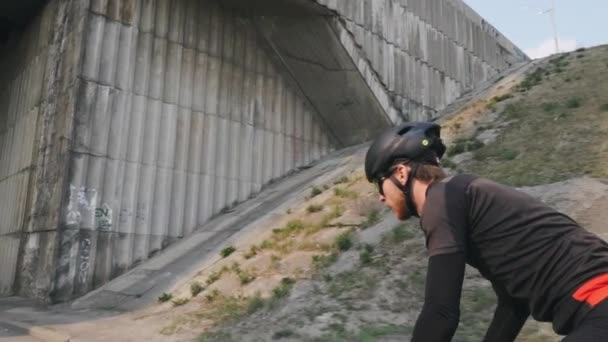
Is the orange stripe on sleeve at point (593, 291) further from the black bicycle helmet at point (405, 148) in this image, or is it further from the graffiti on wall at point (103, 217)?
the graffiti on wall at point (103, 217)

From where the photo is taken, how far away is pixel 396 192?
2.03 m

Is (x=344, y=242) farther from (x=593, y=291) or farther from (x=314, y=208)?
(x=593, y=291)

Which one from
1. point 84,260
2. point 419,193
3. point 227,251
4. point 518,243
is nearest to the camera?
point 518,243

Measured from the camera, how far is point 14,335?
6.75m

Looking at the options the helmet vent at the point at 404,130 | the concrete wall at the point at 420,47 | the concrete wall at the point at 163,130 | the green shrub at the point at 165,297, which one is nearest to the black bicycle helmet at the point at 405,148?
the helmet vent at the point at 404,130

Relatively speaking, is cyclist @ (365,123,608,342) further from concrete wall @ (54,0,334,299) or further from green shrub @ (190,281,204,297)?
concrete wall @ (54,0,334,299)

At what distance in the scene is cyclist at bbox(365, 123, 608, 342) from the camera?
165 centimetres

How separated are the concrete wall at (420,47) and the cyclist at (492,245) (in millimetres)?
12624

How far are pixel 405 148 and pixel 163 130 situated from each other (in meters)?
11.0

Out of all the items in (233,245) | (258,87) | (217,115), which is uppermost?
(258,87)

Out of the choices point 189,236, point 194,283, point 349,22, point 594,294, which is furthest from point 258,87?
point 594,294

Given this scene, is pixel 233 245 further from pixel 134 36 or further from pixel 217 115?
pixel 134 36

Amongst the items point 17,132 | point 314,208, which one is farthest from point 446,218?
point 17,132

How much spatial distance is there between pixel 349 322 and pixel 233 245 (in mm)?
4909
